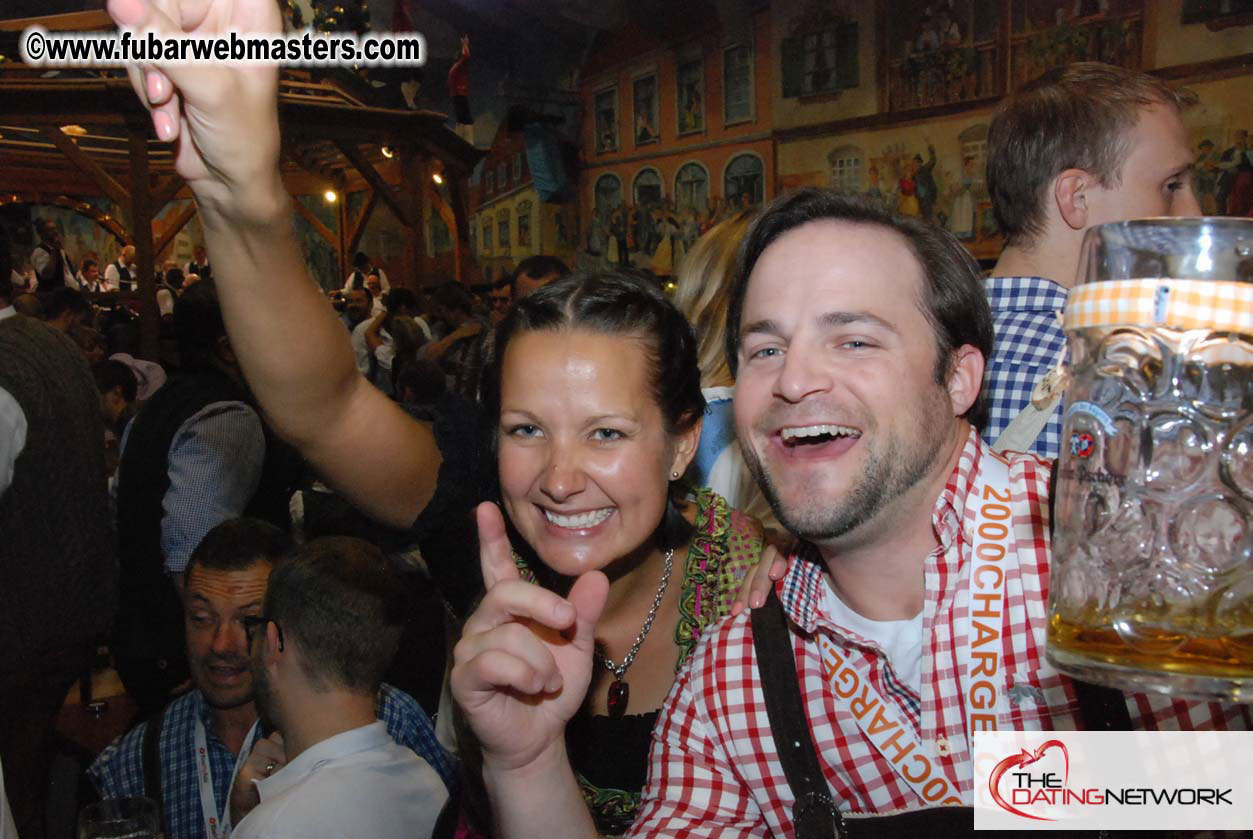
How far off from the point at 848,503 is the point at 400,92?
14.3 metres

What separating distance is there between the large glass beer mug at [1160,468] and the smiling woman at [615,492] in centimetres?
102

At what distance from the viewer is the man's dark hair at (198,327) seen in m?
2.79

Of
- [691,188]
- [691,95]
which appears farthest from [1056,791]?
[691,95]

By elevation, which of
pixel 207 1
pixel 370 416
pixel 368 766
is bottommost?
pixel 368 766

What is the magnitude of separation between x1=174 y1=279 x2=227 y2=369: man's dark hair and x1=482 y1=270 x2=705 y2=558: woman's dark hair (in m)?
1.24

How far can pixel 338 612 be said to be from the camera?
2.07 meters

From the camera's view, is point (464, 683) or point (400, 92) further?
point (400, 92)

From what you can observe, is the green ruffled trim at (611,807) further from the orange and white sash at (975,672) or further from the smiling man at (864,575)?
the orange and white sash at (975,672)

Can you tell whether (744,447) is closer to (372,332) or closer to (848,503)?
(848,503)

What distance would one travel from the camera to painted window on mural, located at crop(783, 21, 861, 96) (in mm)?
11656

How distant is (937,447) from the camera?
1.35 metres

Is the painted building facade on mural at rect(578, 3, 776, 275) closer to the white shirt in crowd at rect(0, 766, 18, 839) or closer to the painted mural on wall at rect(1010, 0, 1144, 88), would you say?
the painted mural on wall at rect(1010, 0, 1144, 88)

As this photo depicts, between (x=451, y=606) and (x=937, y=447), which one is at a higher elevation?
(x=937, y=447)

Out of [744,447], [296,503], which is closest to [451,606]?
[744,447]
